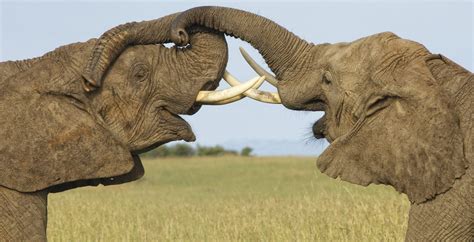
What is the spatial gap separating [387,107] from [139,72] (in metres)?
1.92

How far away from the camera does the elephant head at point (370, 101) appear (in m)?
8.30

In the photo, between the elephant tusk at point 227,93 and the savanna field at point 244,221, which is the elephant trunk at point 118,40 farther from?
the savanna field at point 244,221

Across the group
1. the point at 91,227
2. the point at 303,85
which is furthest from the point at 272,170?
the point at 303,85

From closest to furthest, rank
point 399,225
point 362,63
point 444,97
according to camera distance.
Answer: point 444,97 → point 362,63 → point 399,225

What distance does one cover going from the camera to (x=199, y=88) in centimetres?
921

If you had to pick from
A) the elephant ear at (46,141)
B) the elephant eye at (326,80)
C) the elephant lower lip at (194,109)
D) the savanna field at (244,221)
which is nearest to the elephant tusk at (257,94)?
the elephant lower lip at (194,109)

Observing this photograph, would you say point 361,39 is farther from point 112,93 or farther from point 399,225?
point 399,225

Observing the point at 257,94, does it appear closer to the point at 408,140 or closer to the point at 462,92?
the point at 408,140

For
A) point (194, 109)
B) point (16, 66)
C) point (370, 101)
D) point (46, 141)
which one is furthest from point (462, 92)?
point (16, 66)

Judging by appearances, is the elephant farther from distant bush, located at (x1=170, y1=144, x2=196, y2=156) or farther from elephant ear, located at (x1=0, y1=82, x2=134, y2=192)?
distant bush, located at (x1=170, y1=144, x2=196, y2=156)

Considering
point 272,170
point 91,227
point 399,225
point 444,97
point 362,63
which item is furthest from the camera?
point 272,170

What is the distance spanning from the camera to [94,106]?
901cm

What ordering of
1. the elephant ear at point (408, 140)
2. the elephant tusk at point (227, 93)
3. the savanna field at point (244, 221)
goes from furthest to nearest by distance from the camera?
the savanna field at point (244, 221)
the elephant tusk at point (227, 93)
the elephant ear at point (408, 140)

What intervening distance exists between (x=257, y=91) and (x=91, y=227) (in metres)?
5.42
